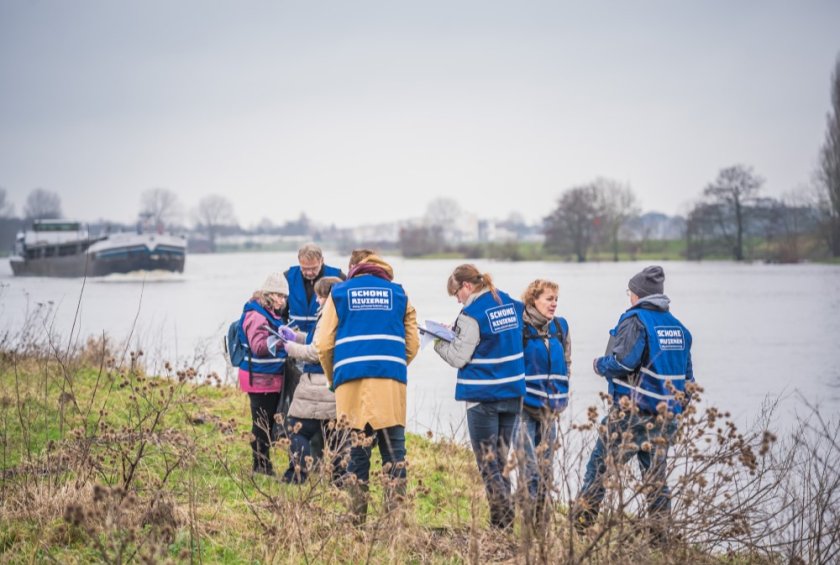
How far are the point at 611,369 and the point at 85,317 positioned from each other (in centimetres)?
1962

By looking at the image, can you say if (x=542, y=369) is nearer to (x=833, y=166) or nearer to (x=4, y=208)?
(x=833, y=166)

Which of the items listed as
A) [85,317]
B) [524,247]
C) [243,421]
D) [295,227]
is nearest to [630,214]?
[524,247]

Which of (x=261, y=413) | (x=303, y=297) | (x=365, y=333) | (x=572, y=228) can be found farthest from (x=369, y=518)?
(x=572, y=228)

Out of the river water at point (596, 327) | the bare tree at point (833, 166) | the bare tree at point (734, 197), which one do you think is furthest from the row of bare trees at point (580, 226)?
the river water at point (596, 327)

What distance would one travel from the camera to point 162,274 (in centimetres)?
4725

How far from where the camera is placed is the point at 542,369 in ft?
16.4

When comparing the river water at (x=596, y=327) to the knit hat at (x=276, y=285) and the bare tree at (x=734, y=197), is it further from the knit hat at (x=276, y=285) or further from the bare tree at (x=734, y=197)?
the bare tree at (x=734, y=197)

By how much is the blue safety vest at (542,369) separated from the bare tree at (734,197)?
57283mm

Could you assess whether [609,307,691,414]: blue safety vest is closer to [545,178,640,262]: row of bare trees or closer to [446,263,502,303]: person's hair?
[446,263,502,303]: person's hair

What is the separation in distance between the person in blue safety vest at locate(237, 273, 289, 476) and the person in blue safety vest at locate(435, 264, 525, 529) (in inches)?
62.4

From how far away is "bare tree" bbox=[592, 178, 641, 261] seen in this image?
2687 inches

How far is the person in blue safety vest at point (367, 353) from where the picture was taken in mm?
4484

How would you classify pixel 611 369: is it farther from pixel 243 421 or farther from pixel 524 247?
pixel 524 247

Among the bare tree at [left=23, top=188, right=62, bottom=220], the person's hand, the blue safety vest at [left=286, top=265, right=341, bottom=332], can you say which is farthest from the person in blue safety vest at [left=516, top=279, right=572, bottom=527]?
the bare tree at [left=23, top=188, right=62, bottom=220]
